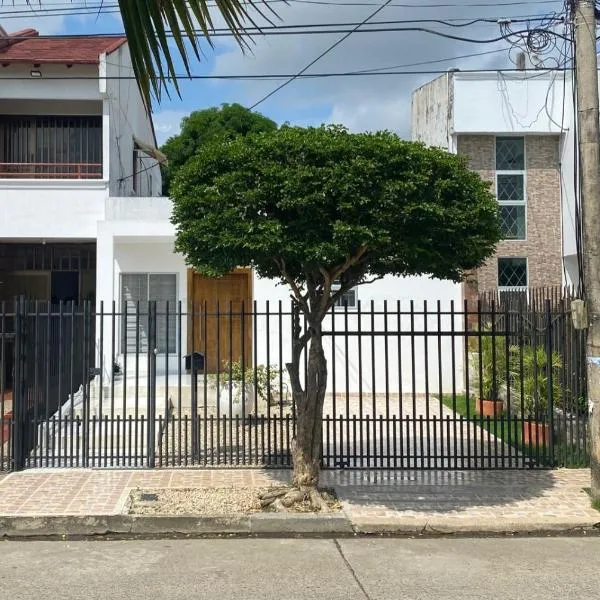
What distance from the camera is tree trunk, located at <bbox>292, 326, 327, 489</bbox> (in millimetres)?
6863

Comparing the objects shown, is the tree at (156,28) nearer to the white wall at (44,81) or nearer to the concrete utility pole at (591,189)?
the concrete utility pole at (591,189)

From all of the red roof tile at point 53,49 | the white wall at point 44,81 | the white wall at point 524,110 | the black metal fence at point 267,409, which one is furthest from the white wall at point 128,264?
the white wall at point 524,110

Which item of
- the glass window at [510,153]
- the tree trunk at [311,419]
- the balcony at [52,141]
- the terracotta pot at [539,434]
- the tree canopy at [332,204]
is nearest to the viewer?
the tree canopy at [332,204]

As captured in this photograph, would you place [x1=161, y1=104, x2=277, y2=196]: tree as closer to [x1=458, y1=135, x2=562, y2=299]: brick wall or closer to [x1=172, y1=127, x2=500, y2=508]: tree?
[x1=458, y1=135, x2=562, y2=299]: brick wall

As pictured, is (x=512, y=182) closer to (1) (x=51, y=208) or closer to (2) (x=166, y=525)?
(1) (x=51, y=208)

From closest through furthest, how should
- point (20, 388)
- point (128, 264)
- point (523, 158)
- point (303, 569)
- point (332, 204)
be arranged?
point (303, 569) → point (332, 204) → point (20, 388) → point (128, 264) → point (523, 158)

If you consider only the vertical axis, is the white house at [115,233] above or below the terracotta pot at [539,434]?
above

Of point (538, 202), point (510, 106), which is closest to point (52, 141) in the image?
point (510, 106)

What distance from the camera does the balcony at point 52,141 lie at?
14633 mm

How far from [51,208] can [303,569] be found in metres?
10.7

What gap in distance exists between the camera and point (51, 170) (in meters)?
14.6

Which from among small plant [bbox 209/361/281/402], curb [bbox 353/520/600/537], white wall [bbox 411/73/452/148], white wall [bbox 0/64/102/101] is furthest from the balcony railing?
curb [bbox 353/520/600/537]

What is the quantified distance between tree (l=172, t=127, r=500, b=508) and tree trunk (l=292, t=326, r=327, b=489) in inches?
5.3

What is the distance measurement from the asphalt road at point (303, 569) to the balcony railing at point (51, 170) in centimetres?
987
